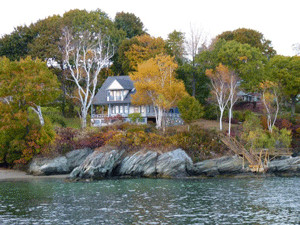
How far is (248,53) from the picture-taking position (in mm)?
71250

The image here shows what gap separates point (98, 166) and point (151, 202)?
1665 cm

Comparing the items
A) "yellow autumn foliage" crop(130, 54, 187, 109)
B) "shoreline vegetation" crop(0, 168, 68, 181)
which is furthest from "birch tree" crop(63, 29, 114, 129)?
"shoreline vegetation" crop(0, 168, 68, 181)

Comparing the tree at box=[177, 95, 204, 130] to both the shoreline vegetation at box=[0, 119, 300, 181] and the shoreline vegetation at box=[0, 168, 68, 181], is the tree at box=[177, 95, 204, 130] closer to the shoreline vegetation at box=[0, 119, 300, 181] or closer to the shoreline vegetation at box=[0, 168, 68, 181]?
the shoreline vegetation at box=[0, 119, 300, 181]

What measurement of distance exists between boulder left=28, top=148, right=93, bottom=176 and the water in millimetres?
5551

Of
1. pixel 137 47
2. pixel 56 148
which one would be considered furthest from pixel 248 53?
pixel 56 148

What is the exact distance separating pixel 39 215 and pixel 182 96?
3926 cm

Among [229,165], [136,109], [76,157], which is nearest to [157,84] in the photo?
[136,109]

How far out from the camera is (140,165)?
48875 mm

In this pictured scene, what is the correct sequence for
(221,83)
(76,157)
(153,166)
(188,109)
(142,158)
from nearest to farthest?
(153,166) → (142,158) → (76,157) → (188,109) → (221,83)

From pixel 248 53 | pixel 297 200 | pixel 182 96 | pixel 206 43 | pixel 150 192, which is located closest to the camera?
pixel 297 200

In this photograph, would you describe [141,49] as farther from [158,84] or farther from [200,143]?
[200,143]

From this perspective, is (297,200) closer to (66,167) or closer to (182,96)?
(66,167)

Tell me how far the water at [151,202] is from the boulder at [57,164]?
18.2 ft

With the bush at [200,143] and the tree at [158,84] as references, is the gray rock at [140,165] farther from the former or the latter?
the tree at [158,84]
